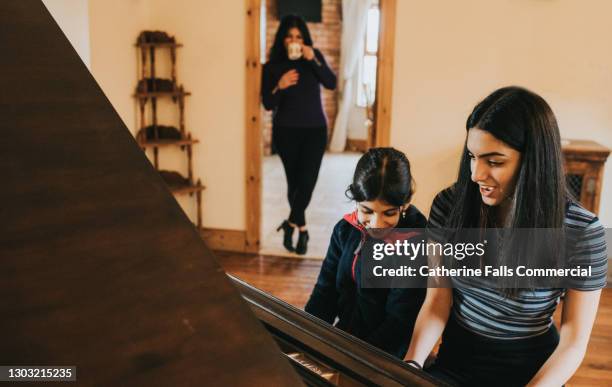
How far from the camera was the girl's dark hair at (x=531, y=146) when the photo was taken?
1.37 meters

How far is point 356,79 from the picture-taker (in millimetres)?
9234

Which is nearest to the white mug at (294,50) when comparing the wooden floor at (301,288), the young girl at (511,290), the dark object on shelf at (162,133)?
the dark object on shelf at (162,133)

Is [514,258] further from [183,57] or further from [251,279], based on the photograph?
[183,57]

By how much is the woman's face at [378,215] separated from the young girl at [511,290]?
0.21 m

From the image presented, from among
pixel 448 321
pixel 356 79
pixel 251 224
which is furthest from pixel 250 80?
pixel 356 79

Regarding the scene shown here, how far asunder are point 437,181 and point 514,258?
9.31 feet

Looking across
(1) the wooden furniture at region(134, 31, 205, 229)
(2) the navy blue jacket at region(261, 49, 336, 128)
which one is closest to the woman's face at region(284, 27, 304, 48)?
(2) the navy blue jacket at region(261, 49, 336, 128)

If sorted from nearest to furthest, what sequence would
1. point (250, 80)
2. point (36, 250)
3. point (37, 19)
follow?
point (36, 250)
point (37, 19)
point (250, 80)

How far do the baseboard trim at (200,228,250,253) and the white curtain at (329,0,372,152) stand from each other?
476cm

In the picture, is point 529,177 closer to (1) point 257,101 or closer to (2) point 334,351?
(2) point 334,351

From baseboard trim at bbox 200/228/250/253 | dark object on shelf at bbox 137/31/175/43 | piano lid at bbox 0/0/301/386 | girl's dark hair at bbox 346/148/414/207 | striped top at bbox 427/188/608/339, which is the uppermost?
dark object on shelf at bbox 137/31/175/43

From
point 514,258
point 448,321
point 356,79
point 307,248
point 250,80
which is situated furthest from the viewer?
point 356,79

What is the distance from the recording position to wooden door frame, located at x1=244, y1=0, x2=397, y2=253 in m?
4.16

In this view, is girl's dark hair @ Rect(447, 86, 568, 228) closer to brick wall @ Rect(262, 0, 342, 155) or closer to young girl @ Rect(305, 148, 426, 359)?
young girl @ Rect(305, 148, 426, 359)
